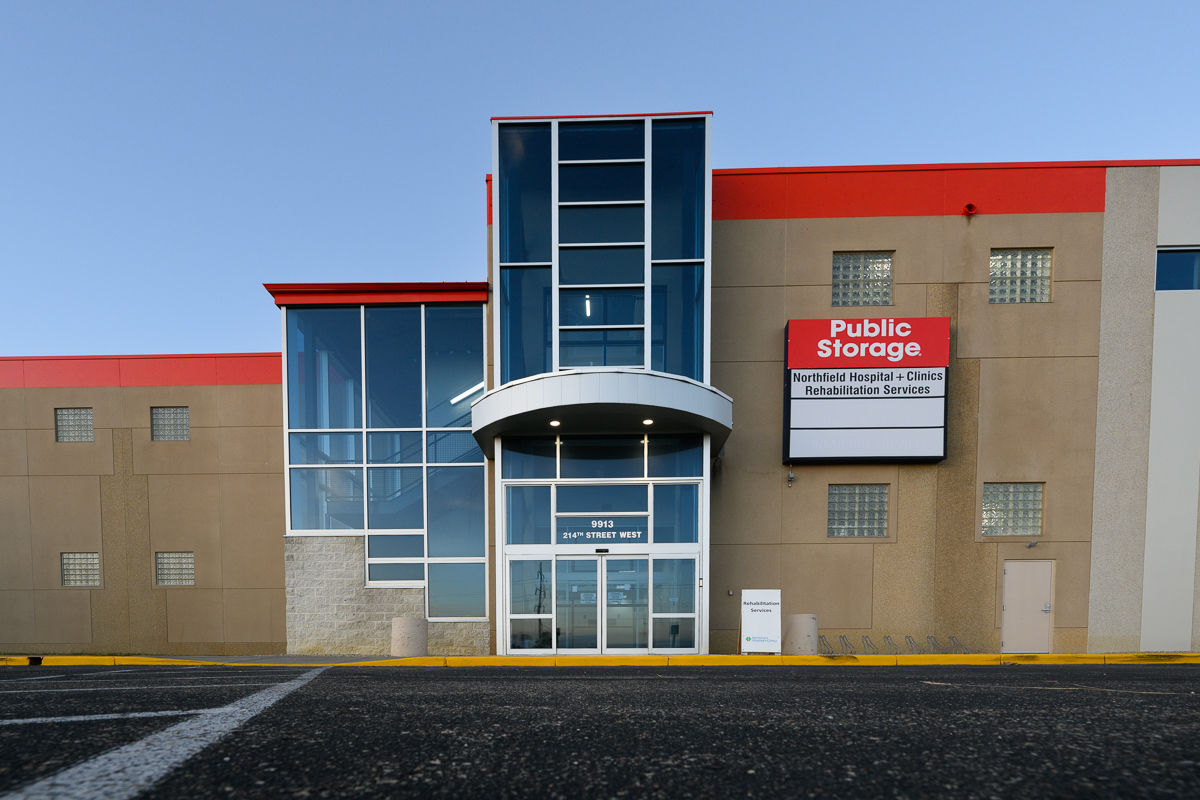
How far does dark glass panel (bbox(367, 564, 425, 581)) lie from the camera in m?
11.1

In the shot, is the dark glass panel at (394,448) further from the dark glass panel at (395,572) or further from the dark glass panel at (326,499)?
the dark glass panel at (395,572)

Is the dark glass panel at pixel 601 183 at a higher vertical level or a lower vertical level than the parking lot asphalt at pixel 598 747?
higher

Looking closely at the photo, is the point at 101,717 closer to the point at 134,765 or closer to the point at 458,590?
the point at 134,765

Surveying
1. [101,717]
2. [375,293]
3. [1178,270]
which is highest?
[1178,270]

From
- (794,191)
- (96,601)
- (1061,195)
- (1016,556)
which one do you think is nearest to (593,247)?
(794,191)

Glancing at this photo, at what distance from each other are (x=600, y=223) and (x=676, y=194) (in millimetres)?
1601

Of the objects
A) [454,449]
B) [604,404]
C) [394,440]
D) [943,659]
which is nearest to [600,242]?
[604,404]

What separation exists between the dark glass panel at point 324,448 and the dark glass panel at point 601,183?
6866mm

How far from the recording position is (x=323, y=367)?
1147 centimetres

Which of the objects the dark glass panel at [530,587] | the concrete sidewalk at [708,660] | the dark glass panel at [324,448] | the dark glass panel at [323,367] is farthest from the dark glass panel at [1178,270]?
the dark glass panel at [324,448]

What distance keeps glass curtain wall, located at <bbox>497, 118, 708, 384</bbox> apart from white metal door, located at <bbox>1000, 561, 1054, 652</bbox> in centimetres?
792

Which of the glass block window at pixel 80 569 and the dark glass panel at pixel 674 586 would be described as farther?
the glass block window at pixel 80 569

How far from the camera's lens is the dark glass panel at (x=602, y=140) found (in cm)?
1010

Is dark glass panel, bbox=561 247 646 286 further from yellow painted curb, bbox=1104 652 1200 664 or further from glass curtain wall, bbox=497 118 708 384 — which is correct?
yellow painted curb, bbox=1104 652 1200 664
